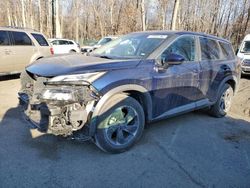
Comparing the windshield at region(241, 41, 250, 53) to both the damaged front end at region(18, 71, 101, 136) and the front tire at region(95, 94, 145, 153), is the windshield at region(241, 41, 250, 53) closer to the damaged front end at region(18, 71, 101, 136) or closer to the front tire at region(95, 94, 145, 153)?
the front tire at region(95, 94, 145, 153)

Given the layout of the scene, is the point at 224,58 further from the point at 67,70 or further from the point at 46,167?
the point at 46,167

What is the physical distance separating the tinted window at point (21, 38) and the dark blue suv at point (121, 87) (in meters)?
5.43

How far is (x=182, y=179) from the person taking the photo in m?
3.31

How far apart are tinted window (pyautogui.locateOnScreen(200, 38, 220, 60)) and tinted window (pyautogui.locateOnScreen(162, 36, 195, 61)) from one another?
31cm

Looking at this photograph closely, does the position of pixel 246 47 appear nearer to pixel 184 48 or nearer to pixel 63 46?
pixel 184 48

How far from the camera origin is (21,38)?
9.55m

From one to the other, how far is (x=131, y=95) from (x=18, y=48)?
6.69m

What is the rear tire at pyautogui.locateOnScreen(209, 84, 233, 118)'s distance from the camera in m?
5.77

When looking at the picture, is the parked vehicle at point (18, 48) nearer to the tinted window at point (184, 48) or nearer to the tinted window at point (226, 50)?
the tinted window at point (184, 48)

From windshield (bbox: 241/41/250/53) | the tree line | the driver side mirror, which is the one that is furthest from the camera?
the tree line

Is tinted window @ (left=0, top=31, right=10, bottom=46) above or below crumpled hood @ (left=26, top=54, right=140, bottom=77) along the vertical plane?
above

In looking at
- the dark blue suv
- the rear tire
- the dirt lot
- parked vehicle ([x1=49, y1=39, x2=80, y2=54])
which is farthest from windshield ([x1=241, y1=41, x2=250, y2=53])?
parked vehicle ([x1=49, y1=39, x2=80, y2=54])

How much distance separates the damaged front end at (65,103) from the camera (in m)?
3.38

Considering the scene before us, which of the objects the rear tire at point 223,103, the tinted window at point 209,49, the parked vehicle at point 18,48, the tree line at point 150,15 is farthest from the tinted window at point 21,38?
the tree line at point 150,15
